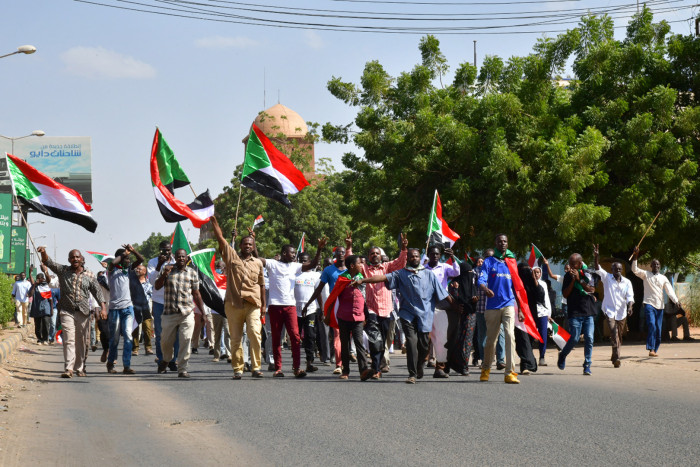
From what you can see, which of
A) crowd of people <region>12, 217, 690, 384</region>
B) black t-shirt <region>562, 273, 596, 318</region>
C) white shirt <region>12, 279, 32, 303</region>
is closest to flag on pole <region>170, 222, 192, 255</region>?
crowd of people <region>12, 217, 690, 384</region>

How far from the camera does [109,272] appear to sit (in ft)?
48.6

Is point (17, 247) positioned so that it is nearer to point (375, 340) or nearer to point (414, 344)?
point (375, 340)

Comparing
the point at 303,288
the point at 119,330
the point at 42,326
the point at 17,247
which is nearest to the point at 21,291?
the point at 42,326

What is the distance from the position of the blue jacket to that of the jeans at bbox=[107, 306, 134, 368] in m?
5.42

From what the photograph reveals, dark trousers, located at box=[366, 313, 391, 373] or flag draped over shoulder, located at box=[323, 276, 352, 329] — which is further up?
flag draped over shoulder, located at box=[323, 276, 352, 329]

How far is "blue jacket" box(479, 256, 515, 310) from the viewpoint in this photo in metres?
11.9

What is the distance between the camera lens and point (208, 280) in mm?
14648

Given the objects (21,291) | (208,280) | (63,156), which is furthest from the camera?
(63,156)

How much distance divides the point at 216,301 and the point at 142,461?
786 cm

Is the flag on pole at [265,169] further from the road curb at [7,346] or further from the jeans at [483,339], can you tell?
the road curb at [7,346]

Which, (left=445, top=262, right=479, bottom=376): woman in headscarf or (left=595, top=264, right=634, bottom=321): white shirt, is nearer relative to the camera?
(left=445, top=262, right=479, bottom=376): woman in headscarf

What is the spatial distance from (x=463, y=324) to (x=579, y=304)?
1.75 m

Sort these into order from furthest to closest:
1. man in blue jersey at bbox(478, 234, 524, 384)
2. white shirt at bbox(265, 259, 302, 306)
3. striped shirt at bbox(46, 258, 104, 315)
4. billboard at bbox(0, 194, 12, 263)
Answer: billboard at bbox(0, 194, 12, 263) < white shirt at bbox(265, 259, 302, 306) < striped shirt at bbox(46, 258, 104, 315) < man in blue jersey at bbox(478, 234, 524, 384)

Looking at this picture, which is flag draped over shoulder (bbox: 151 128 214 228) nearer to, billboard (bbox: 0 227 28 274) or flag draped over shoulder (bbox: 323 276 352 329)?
flag draped over shoulder (bbox: 323 276 352 329)
